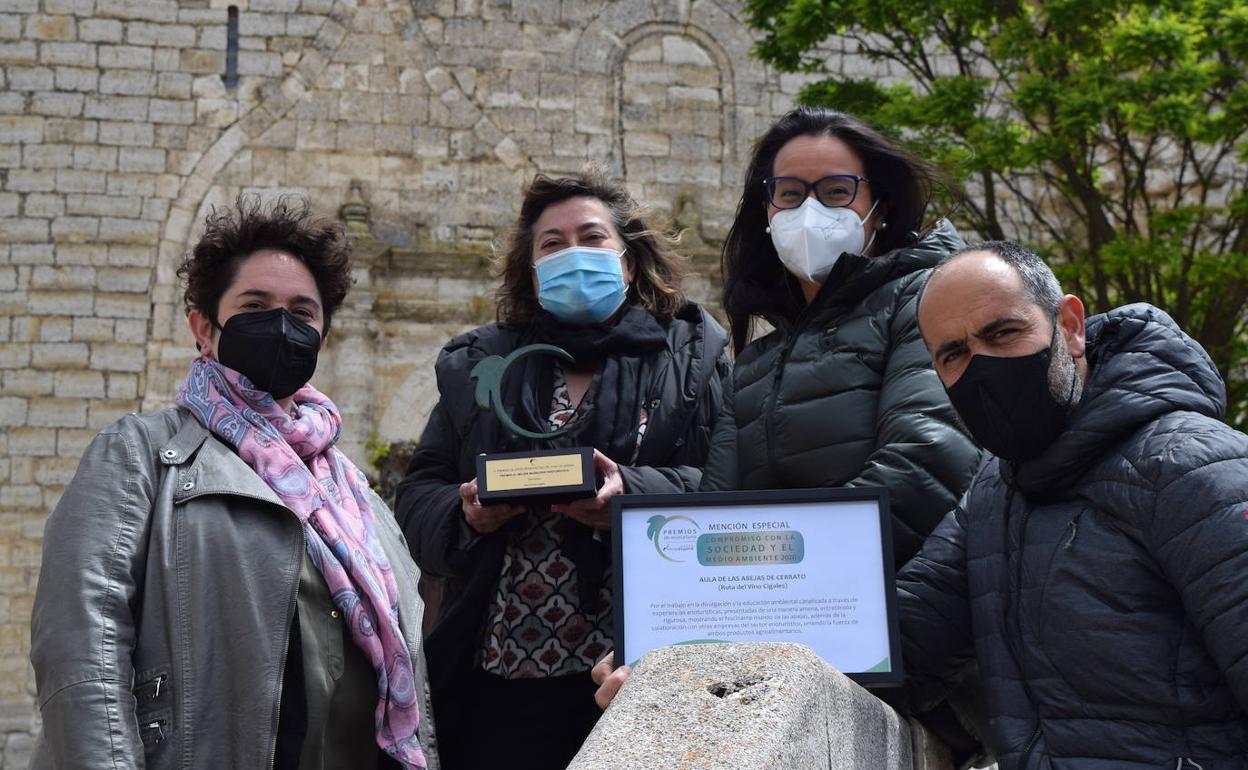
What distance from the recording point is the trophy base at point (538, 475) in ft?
11.3

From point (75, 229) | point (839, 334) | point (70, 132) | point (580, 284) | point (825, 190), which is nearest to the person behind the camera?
point (839, 334)

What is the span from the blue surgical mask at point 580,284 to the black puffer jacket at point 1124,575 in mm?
1466

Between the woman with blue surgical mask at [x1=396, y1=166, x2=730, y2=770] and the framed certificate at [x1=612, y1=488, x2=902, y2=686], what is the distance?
0.61 meters

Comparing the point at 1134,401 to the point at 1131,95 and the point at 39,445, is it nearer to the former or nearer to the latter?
the point at 1131,95

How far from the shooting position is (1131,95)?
9.55 meters

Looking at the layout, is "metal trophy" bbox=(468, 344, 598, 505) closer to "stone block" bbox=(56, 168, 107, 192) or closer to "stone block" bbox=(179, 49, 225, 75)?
"stone block" bbox=(56, 168, 107, 192)

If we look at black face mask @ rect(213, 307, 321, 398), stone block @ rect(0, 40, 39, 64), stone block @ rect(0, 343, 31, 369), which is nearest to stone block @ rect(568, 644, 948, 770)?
black face mask @ rect(213, 307, 321, 398)

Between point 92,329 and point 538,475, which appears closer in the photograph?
point 538,475

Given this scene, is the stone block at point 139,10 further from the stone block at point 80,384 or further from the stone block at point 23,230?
the stone block at point 80,384

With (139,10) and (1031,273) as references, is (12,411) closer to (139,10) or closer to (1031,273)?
(139,10)

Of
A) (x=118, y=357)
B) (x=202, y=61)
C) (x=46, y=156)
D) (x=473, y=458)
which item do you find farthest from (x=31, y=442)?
(x=473, y=458)

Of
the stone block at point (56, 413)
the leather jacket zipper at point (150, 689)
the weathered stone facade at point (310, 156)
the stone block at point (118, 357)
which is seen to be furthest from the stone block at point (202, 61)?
the leather jacket zipper at point (150, 689)

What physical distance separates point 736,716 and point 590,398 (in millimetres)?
1685

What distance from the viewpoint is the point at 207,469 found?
131 inches
